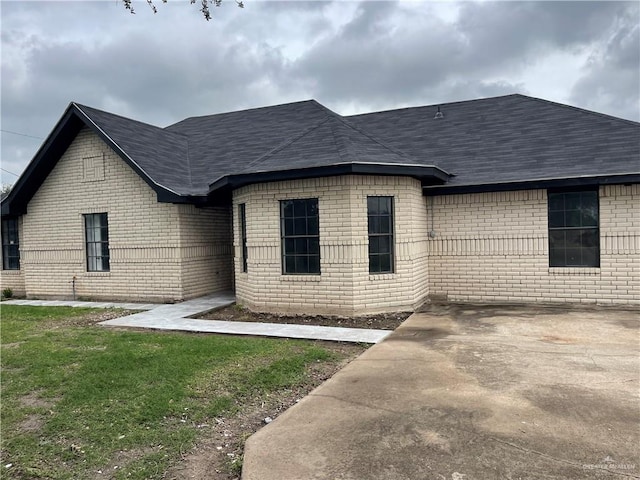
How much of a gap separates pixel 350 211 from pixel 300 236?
132cm

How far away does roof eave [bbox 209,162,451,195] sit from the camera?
9062 mm

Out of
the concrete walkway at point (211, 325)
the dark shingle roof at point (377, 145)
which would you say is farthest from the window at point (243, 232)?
the concrete walkway at point (211, 325)

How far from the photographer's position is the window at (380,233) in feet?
32.0

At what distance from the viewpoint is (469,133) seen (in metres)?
12.8

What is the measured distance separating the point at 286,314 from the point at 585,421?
673cm

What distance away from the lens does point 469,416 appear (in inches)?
167

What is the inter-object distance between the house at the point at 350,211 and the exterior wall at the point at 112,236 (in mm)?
47

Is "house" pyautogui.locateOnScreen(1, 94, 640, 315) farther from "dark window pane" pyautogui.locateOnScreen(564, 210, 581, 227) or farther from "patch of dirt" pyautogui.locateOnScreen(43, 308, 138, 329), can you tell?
"patch of dirt" pyautogui.locateOnScreen(43, 308, 138, 329)

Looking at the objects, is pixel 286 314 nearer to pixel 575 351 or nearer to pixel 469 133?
pixel 575 351

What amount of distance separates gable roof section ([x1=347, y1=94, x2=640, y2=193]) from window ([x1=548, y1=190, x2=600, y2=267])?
2.28 ft

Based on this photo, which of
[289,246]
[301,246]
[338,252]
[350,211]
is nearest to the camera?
[350,211]

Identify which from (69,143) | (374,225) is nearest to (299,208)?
(374,225)

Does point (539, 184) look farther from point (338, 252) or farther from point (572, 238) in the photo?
point (338, 252)

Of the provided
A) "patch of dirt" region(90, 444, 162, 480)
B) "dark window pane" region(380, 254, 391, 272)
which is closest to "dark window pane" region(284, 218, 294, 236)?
"dark window pane" region(380, 254, 391, 272)
